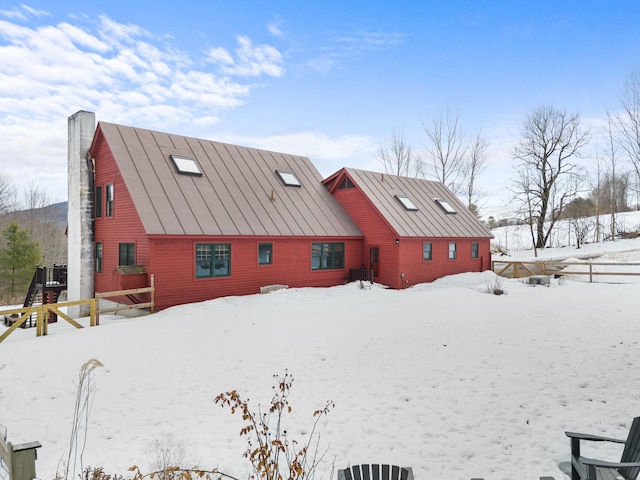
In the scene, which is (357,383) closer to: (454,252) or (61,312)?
(61,312)

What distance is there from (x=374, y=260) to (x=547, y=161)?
2748 cm

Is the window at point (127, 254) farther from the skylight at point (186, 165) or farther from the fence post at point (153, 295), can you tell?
the skylight at point (186, 165)

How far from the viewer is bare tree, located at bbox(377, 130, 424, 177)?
142 ft

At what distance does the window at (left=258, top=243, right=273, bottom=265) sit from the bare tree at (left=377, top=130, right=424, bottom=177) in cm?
2926

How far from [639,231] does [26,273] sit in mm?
56651

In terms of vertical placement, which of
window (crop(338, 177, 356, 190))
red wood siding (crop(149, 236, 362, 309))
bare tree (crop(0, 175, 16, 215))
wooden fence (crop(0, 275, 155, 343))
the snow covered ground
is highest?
bare tree (crop(0, 175, 16, 215))

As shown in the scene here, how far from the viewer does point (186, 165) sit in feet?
57.9

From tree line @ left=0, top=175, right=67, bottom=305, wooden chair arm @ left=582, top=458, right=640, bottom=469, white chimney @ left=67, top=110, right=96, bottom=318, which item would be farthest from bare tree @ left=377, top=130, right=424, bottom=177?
wooden chair arm @ left=582, top=458, right=640, bottom=469

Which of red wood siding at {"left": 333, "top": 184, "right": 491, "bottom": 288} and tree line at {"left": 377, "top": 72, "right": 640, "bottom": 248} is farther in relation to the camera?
tree line at {"left": 377, "top": 72, "right": 640, "bottom": 248}

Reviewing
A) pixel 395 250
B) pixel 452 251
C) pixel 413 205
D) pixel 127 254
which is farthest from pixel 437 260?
pixel 127 254

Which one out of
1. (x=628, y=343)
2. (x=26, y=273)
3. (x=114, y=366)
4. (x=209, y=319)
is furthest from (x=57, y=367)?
(x=26, y=273)

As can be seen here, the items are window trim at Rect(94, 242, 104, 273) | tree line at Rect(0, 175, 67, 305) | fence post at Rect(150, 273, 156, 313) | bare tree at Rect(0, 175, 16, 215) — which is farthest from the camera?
bare tree at Rect(0, 175, 16, 215)

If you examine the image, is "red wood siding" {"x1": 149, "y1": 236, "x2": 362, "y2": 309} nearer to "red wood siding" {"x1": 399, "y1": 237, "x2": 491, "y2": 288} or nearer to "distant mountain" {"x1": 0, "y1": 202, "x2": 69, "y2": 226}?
"red wood siding" {"x1": 399, "y1": 237, "x2": 491, "y2": 288}

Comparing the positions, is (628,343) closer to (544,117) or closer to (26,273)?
(544,117)
